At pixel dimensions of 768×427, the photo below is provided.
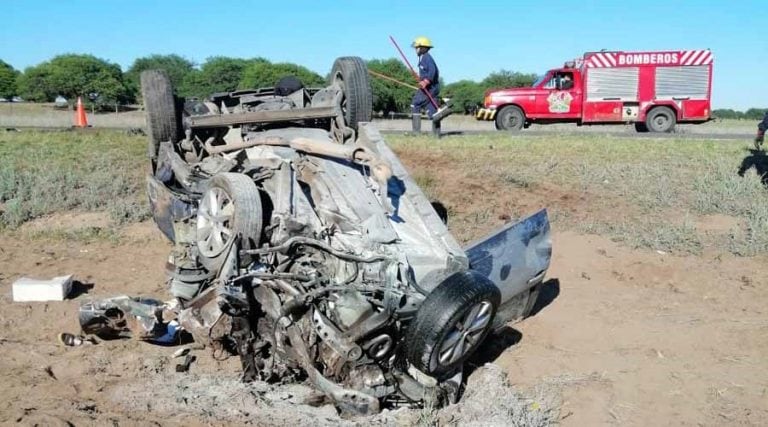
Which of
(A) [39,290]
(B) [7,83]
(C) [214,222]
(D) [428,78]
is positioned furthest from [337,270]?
(B) [7,83]

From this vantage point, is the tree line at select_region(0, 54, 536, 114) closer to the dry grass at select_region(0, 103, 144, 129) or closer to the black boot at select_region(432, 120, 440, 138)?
the dry grass at select_region(0, 103, 144, 129)

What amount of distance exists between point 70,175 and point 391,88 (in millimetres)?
30720

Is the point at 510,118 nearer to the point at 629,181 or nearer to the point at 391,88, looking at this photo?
the point at 629,181

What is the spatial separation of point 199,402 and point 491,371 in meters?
1.87

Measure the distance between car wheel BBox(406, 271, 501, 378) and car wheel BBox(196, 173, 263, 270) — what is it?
1.31 metres

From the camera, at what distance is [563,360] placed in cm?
501

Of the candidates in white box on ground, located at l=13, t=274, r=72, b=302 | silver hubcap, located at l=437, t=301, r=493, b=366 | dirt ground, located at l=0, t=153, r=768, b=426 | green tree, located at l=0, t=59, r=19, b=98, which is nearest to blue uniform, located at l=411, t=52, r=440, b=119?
dirt ground, located at l=0, t=153, r=768, b=426

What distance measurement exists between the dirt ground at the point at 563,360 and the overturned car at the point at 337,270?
0.28m

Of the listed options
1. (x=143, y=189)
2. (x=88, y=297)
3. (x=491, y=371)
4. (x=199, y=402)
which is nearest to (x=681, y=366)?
(x=491, y=371)

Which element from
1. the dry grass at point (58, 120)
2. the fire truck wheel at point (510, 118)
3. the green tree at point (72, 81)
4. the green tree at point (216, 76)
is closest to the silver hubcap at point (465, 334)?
the dry grass at point (58, 120)

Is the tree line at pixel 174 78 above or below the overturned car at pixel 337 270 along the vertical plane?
above

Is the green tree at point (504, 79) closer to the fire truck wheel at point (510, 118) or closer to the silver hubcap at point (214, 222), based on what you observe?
the fire truck wheel at point (510, 118)

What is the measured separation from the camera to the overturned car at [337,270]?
12.7 ft

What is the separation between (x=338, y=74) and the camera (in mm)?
6953
